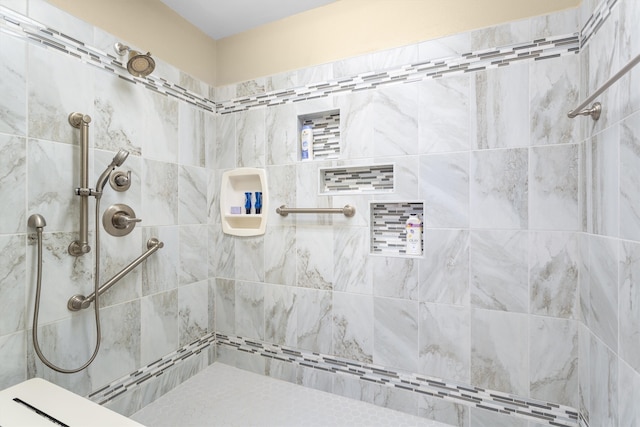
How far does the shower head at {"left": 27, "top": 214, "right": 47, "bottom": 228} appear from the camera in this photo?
1146 mm

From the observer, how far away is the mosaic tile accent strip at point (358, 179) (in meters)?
1.64

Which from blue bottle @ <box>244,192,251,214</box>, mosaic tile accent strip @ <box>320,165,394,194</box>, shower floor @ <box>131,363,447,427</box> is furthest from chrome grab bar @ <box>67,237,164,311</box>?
mosaic tile accent strip @ <box>320,165,394,194</box>

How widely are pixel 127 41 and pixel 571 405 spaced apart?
8.61ft

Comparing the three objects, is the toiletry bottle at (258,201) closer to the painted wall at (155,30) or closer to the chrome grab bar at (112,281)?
the chrome grab bar at (112,281)

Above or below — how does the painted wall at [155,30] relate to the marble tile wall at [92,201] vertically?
above

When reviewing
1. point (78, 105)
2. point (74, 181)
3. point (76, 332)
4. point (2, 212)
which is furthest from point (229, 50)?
point (76, 332)

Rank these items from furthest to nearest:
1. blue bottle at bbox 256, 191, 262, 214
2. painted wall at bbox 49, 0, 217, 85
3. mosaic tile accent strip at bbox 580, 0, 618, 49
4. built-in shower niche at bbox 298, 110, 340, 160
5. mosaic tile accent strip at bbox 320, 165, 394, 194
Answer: blue bottle at bbox 256, 191, 262, 214, built-in shower niche at bbox 298, 110, 340, 160, mosaic tile accent strip at bbox 320, 165, 394, 194, painted wall at bbox 49, 0, 217, 85, mosaic tile accent strip at bbox 580, 0, 618, 49

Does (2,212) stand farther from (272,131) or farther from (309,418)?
(309,418)

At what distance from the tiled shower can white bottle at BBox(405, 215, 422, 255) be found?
5 centimetres

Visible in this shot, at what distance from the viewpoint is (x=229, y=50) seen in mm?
2035

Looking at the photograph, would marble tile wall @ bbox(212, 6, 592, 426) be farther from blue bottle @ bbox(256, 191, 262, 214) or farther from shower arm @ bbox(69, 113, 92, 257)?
shower arm @ bbox(69, 113, 92, 257)

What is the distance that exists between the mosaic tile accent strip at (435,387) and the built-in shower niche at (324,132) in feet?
3.82

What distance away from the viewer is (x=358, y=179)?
5.67ft

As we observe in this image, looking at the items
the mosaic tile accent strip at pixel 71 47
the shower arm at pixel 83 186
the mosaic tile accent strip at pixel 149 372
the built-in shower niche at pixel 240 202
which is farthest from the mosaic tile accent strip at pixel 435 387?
the mosaic tile accent strip at pixel 71 47
